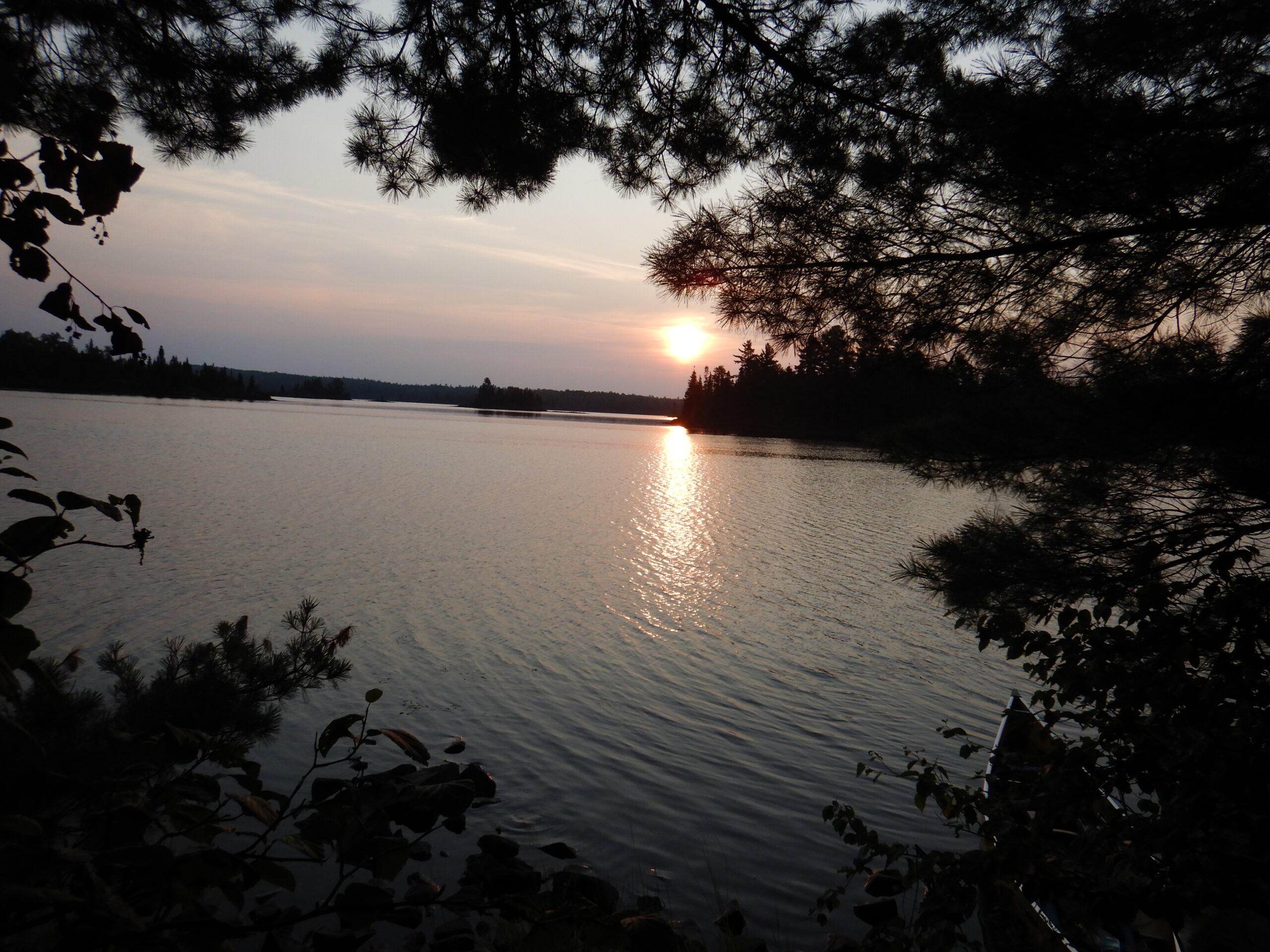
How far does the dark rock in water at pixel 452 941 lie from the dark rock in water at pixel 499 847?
202 cm

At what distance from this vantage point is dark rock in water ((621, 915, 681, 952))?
5.86ft

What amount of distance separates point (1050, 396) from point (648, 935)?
3121mm

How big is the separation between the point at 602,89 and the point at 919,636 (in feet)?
27.5

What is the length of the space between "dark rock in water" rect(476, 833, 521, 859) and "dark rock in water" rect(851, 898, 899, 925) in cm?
210

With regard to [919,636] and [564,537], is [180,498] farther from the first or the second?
[919,636]

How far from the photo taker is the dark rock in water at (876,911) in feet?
15.1

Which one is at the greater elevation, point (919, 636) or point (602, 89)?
point (602, 89)

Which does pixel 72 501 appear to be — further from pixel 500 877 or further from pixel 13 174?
pixel 500 877

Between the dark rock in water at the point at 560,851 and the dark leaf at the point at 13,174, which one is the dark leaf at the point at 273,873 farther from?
the dark rock in water at the point at 560,851

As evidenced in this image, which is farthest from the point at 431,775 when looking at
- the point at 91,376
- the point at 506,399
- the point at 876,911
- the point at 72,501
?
the point at 506,399

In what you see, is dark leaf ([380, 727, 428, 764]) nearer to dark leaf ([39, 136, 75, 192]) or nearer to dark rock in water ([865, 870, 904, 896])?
dark leaf ([39, 136, 75, 192])

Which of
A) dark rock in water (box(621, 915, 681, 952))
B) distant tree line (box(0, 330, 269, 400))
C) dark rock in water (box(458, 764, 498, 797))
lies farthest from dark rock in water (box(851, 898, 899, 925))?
distant tree line (box(0, 330, 269, 400))

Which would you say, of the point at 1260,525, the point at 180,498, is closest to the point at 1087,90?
the point at 1260,525

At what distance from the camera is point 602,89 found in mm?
5945
